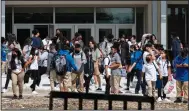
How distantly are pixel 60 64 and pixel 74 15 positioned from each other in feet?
46.2

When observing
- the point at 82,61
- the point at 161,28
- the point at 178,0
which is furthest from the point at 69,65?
the point at 178,0

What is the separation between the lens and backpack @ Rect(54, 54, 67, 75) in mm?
13680

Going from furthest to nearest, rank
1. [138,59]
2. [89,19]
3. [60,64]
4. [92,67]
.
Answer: [89,19]
[92,67]
[138,59]
[60,64]

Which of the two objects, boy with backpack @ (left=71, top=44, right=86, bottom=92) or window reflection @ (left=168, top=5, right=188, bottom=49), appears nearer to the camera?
boy with backpack @ (left=71, top=44, right=86, bottom=92)

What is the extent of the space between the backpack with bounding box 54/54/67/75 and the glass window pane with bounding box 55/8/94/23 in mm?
13798

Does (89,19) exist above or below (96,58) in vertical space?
above

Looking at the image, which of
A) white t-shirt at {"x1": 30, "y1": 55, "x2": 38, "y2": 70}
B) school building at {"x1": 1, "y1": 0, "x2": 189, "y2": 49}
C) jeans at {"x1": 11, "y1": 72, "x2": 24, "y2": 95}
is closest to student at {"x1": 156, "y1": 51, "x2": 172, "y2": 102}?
white t-shirt at {"x1": 30, "y1": 55, "x2": 38, "y2": 70}

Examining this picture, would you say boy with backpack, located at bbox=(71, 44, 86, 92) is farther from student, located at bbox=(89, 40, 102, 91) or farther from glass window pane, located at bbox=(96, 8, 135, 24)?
glass window pane, located at bbox=(96, 8, 135, 24)

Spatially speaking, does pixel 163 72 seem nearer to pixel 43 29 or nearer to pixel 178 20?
pixel 178 20

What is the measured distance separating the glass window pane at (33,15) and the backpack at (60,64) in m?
13.9

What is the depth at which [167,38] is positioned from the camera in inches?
1036

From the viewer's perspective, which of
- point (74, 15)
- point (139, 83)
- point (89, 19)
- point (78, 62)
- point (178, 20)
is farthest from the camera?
point (89, 19)

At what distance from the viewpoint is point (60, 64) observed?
13.7 meters

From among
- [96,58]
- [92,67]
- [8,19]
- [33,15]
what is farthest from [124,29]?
[92,67]
